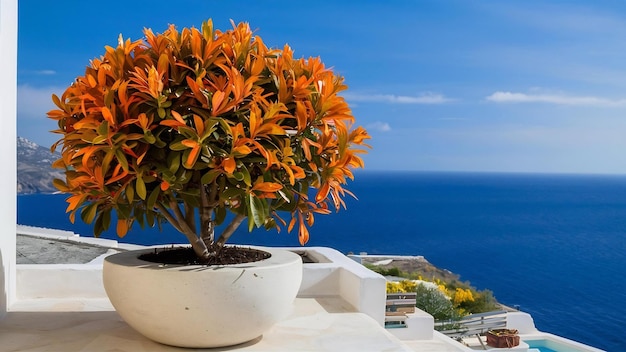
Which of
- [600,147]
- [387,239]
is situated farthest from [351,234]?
[600,147]

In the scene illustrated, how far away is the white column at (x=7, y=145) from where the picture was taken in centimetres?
258

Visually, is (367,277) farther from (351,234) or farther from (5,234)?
(351,234)

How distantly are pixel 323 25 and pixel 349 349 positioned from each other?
73.6 m

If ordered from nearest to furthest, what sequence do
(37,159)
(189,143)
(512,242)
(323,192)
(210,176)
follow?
(189,143) → (210,176) → (323,192) → (37,159) → (512,242)

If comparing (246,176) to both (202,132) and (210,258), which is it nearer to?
(202,132)

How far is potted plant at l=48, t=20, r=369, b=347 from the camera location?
1.99m

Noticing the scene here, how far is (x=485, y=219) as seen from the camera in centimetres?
7681

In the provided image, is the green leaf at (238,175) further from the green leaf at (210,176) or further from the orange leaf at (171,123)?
the orange leaf at (171,123)

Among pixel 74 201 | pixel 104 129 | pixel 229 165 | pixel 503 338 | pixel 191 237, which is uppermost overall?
pixel 104 129


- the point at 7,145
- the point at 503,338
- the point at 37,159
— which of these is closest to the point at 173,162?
the point at 7,145

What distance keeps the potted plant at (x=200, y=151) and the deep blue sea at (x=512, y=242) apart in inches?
1696

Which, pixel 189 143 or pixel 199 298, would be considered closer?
pixel 189 143

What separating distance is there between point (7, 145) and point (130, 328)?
2.95 ft

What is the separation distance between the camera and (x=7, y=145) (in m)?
2.65
